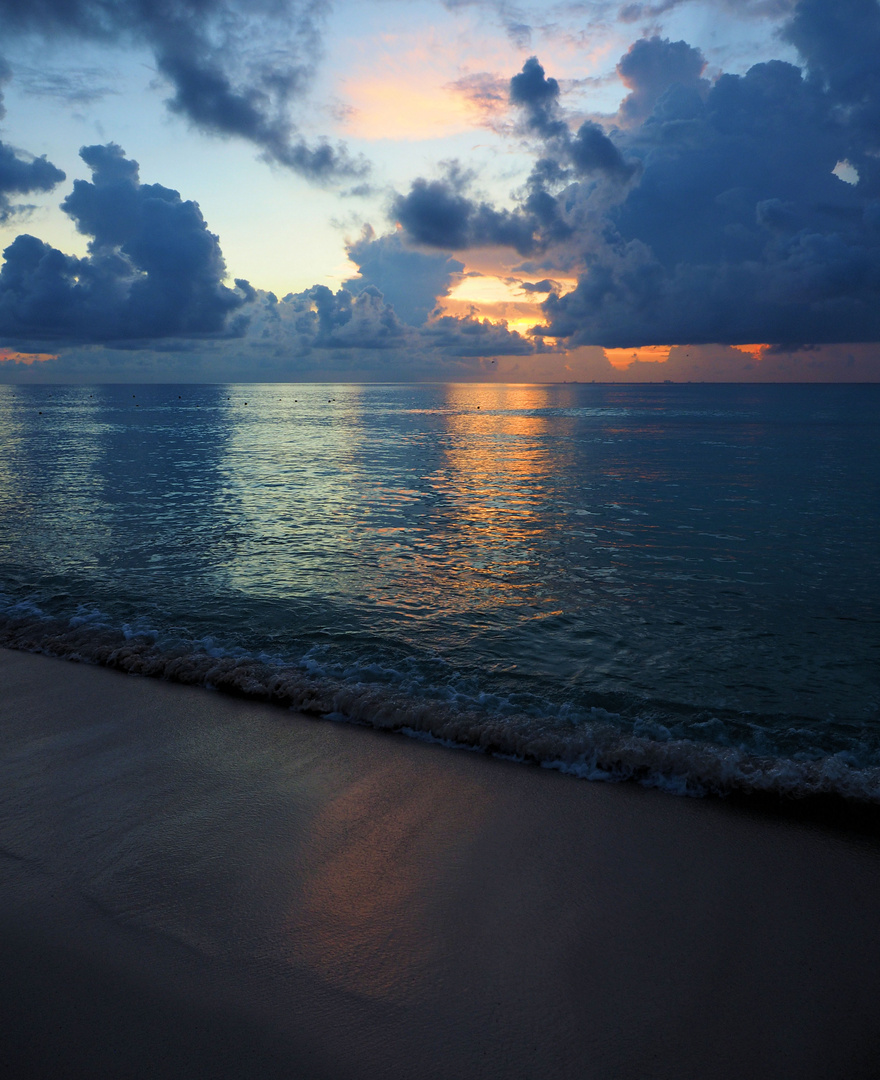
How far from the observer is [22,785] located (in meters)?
6.32

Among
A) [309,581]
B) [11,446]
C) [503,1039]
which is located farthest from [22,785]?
[11,446]

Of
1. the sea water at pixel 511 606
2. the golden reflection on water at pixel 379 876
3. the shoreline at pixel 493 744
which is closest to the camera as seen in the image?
the golden reflection on water at pixel 379 876

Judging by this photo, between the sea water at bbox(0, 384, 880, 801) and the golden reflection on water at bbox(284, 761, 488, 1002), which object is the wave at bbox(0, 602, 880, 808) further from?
the golden reflection on water at bbox(284, 761, 488, 1002)

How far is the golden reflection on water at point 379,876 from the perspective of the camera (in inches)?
167

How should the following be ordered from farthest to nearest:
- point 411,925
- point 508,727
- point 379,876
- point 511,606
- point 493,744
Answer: point 511,606
point 508,727
point 493,744
point 379,876
point 411,925

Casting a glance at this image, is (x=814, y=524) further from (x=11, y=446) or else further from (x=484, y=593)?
(x=11, y=446)

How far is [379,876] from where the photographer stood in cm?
508

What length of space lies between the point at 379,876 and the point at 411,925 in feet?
1.87

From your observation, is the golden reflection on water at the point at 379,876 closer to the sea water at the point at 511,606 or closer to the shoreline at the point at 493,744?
the shoreline at the point at 493,744

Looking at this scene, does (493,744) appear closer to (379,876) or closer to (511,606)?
(379,876)

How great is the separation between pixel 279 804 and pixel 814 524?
19.4 meters

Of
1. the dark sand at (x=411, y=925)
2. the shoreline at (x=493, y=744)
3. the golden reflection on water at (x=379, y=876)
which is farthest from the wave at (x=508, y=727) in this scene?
the golden reflection on water at (x=379, y=876)

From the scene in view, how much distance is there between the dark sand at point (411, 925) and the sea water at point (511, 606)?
1170mm

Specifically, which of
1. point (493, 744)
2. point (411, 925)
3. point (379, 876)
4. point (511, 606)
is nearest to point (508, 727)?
point (493, 744)
